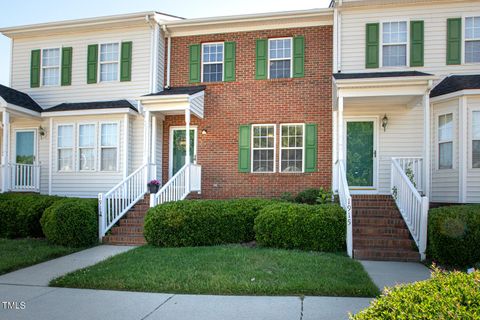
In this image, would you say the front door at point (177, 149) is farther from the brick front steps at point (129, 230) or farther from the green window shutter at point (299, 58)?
the green window shutter at point (299, 58)

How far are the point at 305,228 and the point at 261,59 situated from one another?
6.17 m

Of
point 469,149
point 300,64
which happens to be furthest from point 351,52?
point 469,149

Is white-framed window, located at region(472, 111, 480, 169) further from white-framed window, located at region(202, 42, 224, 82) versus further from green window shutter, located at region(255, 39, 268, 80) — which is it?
white-framed window, located at region(202, 42, 224, 82)

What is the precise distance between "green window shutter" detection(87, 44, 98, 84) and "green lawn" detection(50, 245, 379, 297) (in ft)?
25.1

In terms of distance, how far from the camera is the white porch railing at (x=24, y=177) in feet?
41.2

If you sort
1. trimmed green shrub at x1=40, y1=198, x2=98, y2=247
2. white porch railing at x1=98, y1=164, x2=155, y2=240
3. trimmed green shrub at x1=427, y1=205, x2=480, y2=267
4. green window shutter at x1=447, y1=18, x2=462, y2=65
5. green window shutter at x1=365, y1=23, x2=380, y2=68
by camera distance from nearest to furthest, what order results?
1. trimmed green shrub at x1=427, y1=205, x2=480, y2=267
2. trimmed green shrub at x1=40, y1=198, x2=98, y2=247
3. white porch railing at x1=98, y1=164, x2=155, y2=240
4. green window shutter at x1=447, y1=18, x2=462, y2=65
5. green window shutter at x1=365, y1=23, x2=380, y2=68

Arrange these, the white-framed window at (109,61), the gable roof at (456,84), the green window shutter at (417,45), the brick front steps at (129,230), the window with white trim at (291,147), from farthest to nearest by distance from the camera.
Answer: the white-framed window at (109,61) → the window with white trim at (291,147) → the green window shutter at (417,45) → the gable roof at (456,84) → the brick front steps at (129,230)

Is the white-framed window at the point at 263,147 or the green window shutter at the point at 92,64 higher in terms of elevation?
the green window shutter at the point at 92,64

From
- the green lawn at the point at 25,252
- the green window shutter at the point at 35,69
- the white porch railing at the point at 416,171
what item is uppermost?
the green window shutter at the point at 35,69

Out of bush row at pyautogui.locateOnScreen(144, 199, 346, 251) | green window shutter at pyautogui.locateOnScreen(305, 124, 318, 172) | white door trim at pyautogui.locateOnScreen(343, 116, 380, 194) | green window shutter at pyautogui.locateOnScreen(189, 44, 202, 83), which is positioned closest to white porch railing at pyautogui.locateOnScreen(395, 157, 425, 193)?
white door trim at pyautogui.locateOnScreen(343, 116, 380, 194)

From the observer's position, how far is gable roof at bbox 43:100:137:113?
12.3 m

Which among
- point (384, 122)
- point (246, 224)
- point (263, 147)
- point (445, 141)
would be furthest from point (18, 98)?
point (445, 141)

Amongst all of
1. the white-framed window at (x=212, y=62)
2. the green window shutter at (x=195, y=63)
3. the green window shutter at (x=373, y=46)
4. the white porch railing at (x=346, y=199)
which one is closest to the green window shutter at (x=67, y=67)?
the green window shutter at (x=195, y=63)

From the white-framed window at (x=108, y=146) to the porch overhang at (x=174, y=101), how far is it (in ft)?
5.00
